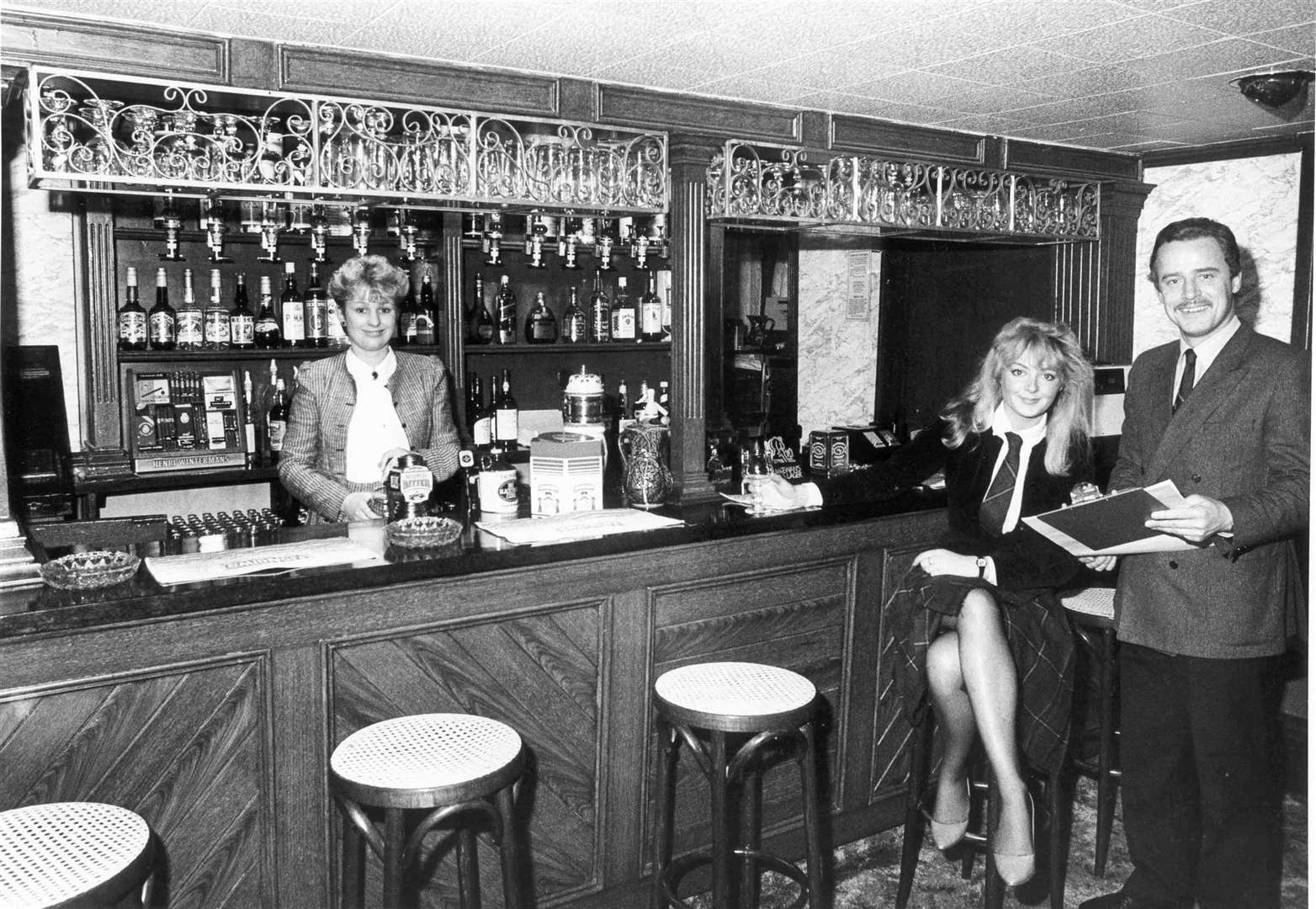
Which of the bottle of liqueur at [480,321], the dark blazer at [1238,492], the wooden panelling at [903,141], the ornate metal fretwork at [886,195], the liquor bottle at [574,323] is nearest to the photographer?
the dark blazer at [1238,492]

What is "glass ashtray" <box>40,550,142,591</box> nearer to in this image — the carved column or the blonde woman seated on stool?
the carved column

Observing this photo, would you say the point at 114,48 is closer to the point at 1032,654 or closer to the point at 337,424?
the point at 337,424

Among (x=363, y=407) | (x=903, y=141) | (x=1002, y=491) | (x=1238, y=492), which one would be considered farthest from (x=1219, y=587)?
(x=363, y=407)

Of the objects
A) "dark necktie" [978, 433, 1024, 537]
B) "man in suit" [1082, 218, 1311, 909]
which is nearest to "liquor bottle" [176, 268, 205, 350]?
"dark necktie" [978, 433, 1024, 537]

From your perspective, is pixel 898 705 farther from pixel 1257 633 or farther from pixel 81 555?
pixel 81 555

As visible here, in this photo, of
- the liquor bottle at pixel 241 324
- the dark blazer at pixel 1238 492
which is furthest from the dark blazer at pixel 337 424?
the dark blazer at pixel 1238 492

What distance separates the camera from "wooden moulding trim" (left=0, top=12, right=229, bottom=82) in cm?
266

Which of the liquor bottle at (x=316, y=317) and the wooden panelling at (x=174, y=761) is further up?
the liquor bottle at (x=316, y=317)

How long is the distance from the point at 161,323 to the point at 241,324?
1.08 feet

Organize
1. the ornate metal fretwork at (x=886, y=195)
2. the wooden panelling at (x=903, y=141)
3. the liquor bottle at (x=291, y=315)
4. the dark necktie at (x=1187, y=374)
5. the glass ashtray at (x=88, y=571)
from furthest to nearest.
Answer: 1. the liquor bottle at (x=291, y=315)
2. the wooden panelling at (x=903, y=141)
3. the ornate metal fretwork at (x=886, y=195)
4. the dark necktie at (x=1187, y=374)
5. the glass ashtray at (x=88, y=571)

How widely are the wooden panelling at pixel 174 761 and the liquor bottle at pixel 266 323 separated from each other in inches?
106

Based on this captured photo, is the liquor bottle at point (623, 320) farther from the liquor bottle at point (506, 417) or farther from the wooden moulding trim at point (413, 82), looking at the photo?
the wooden moulding trim at point (413, 82)

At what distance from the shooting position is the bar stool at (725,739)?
7.57 feet

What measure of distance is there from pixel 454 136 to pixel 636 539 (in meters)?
1.26
